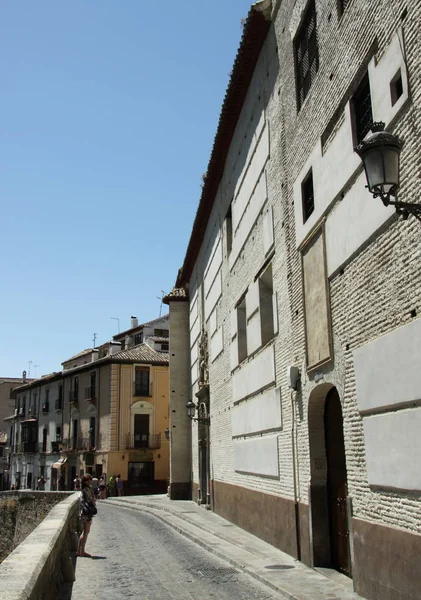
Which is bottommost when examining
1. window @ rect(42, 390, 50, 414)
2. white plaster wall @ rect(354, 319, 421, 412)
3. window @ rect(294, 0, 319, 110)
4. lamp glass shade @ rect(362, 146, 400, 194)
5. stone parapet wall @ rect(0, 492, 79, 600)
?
stone parapet wall @ rect(0, 492, 79, 600)

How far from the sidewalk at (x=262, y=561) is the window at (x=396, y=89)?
19.3ft

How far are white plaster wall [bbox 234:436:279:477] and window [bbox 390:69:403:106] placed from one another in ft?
23.9

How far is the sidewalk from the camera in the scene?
8172 millimetres

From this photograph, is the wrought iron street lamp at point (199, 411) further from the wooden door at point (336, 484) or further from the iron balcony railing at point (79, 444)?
the iron balcony railing at point (79, 444)

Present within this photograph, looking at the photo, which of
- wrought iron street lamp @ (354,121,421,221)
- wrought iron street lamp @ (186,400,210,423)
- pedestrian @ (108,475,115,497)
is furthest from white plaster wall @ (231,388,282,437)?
pedestrian @ (108,475,115,497)

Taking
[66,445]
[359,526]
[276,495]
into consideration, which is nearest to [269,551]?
[276,495]

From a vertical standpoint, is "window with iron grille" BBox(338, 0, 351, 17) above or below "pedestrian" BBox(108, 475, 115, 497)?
above

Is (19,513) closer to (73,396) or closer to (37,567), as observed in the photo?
(73,396)

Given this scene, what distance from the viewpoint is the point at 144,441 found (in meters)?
40.6

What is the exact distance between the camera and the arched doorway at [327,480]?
9516mm

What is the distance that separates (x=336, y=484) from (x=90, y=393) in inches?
1391

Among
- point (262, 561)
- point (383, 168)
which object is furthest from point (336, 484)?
point (383, 168)

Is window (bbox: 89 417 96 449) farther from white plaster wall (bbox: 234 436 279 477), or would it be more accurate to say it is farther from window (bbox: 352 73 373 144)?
window (bbox: 352 73 373 144)

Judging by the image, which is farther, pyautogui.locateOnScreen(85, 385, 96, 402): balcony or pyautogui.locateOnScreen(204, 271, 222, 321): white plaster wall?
pyautogui.locateOnScreen(85, 385, 96, 402): balcony
